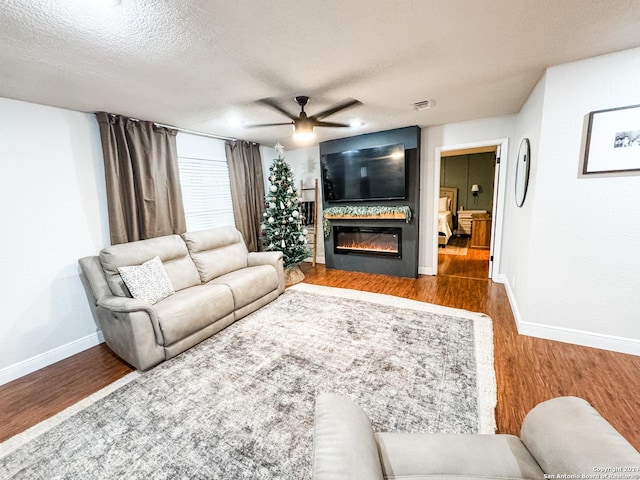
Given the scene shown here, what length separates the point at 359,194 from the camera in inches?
175

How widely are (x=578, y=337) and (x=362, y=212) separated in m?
2.93

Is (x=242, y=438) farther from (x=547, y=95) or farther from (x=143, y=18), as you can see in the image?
(x=547, y=95)

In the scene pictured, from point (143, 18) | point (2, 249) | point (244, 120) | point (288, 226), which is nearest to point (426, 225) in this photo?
point (288, 226)

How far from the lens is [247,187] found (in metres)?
4.62

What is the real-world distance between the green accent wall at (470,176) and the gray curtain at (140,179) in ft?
22.9

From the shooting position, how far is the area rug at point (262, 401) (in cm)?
144

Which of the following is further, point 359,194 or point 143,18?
point 359,194

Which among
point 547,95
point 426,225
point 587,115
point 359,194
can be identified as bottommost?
point 426,225

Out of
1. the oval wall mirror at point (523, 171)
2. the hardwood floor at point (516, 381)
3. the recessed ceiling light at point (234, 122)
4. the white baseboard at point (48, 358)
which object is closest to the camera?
the hardwood floor at point (516, 381)

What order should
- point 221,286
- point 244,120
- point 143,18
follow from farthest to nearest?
1. point 244,120
2. point 221,286
3. point 143,18

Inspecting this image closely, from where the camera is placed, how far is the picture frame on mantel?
1.95 m

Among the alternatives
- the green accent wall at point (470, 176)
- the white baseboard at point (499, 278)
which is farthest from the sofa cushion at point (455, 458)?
the green accent wall at point (470, 176)

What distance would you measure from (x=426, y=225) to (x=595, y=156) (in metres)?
2.34

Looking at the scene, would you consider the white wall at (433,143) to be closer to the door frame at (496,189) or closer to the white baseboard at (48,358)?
the door frame at (496,189)
